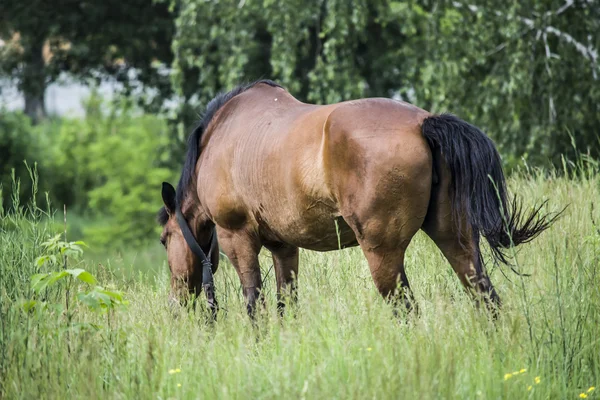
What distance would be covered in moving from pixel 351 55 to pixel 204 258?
748 cm

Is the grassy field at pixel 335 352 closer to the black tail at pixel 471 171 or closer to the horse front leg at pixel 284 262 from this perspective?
the black tail at pixel 471 171

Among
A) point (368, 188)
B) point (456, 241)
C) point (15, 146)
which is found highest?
point (368, 188)

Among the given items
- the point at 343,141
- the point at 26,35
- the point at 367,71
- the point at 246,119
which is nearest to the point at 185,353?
the point at 343,141

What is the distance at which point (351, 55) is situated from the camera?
1303cm

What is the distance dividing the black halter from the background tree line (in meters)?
2.83

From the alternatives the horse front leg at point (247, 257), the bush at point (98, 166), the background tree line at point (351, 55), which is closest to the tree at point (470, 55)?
the background tree line at point (351, 55)

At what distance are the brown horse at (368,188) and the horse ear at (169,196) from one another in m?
0.69

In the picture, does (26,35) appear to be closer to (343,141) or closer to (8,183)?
(8,183)

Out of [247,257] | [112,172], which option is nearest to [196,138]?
[247,257]

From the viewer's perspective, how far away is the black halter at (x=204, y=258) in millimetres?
5969

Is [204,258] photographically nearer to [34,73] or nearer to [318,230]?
[318,230]

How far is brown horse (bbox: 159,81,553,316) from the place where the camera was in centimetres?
449

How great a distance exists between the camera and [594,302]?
14.5ft

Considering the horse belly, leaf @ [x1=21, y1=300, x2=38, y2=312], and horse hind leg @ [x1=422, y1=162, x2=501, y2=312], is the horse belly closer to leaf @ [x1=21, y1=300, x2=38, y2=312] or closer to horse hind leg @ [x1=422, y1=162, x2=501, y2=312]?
horse hind leg @ [x1=422, y1=162, x2=501, y2=312]
